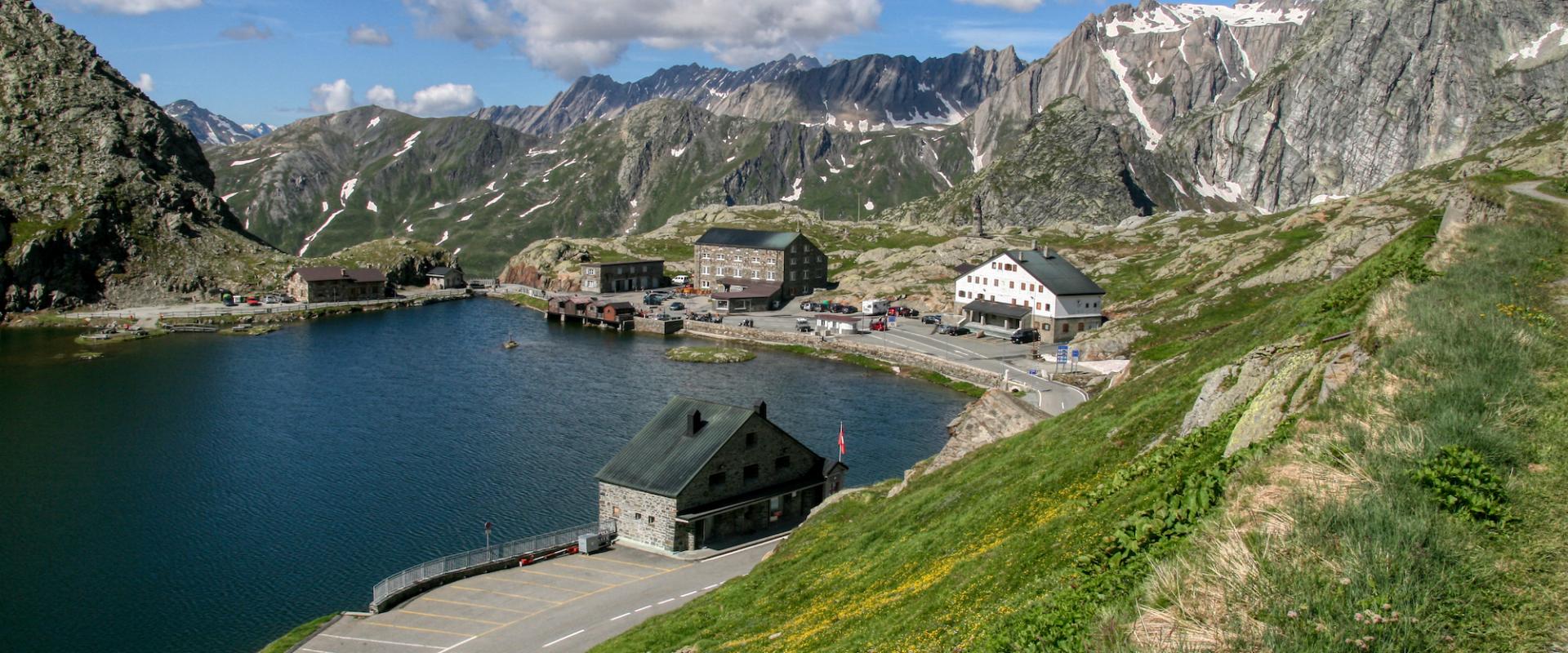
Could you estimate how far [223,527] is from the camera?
190 ft

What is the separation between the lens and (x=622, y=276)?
182 metres

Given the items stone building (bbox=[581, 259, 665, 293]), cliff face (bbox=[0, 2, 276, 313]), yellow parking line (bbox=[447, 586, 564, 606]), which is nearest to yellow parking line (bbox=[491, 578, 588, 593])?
yellow parking line (bbox=[447, 586, 564, 606])

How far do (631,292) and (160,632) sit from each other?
457ft

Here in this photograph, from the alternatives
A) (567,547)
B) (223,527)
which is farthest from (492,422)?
(567,547)

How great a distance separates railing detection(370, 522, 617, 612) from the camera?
4419cm

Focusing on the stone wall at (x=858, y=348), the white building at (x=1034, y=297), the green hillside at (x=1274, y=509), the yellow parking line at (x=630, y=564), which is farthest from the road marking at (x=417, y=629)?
the white building at (x=1034, y=297)

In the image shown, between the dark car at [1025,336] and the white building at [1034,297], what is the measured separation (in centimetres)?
73

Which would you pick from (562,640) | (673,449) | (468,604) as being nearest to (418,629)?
(468,604)

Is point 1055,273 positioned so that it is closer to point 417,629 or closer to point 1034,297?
point 1034,297

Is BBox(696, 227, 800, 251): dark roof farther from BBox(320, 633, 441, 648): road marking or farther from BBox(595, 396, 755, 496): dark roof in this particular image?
BBox(320, 633, 441, 648): road marking

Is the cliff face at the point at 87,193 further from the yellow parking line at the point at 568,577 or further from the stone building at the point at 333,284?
the yellow parking line at the point at 568,577

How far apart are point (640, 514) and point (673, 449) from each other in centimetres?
394

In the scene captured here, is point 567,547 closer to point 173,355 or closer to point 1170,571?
point 1170,571

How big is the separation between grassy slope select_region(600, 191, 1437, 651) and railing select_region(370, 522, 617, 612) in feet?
43.3
